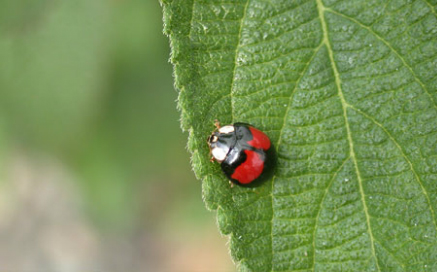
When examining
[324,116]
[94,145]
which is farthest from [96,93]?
[324,116]

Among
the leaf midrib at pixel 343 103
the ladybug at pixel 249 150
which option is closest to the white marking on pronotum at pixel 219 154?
the ladybug at pixel 249 150

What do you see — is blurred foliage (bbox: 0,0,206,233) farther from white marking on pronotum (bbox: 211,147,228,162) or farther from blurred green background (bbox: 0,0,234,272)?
white marking on pronotum (bbox: 211,147,228,162)

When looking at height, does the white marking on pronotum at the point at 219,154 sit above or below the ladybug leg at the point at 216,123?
below

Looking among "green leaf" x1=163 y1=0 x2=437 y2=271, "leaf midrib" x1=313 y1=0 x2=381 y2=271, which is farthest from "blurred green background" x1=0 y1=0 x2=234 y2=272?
"leaf midrib" x1=313 y1=0 x2=381 y2=271

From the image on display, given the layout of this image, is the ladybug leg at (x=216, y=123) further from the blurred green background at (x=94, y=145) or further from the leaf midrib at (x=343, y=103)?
the blurred green background at (x=94, y=145)

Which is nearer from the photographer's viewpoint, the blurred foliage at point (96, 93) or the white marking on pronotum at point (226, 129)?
the white marking on pronotum at point (226, 129)

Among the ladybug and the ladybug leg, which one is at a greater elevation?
the ladybug leg

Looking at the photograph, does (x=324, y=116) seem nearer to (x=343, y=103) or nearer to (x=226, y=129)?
(x=343, y=103)
